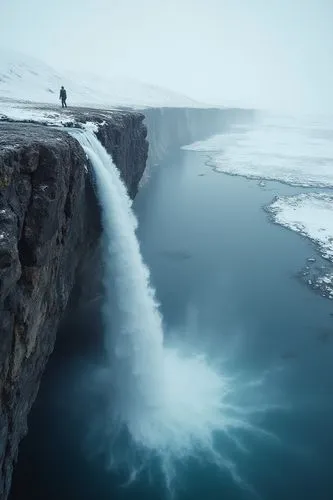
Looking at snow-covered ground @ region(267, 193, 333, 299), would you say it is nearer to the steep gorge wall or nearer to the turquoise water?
the turquoise water

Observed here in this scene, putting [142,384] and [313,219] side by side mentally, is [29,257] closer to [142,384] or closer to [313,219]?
[142,384]

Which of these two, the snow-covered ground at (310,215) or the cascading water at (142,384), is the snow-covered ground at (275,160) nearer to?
the snow-covered ground at (310,215)

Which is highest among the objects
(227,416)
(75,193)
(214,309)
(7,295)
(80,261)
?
(75,193)

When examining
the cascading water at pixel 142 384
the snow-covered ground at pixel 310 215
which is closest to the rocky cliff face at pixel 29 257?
the cascading water at pixel 142 384

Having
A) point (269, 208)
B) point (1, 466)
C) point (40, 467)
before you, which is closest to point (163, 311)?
point (40, 467)

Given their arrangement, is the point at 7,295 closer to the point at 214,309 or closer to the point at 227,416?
the point at 227,416
